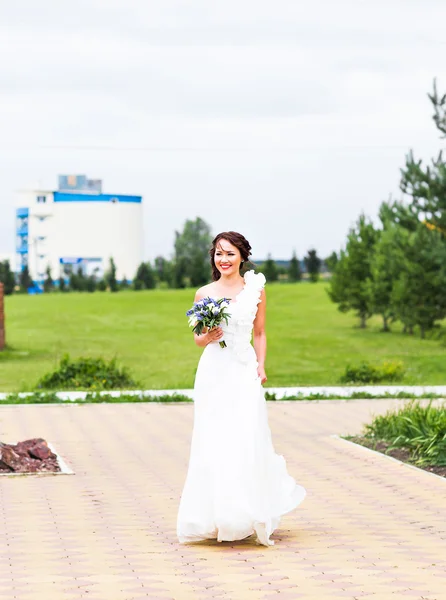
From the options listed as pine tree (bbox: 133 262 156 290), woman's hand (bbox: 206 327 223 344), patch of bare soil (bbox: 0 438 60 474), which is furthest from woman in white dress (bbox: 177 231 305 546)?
pine tree (bbox: 133 262 156 290)

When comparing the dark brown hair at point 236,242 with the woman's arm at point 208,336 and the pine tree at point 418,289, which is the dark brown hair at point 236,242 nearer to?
the woman's arm at point 208,336

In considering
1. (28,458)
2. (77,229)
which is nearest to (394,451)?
(28,458)

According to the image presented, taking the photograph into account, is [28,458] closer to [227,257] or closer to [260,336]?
[260,336]

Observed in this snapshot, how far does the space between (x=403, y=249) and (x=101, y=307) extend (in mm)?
26649

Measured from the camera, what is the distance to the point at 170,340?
1778 inches

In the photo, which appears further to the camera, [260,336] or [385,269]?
[385,269]

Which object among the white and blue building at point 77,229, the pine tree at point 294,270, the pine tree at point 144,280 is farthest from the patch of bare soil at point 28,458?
the white and blue building at point 77,229

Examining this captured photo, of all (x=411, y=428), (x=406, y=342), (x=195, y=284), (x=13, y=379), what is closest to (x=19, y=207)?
(x=195, y=284)

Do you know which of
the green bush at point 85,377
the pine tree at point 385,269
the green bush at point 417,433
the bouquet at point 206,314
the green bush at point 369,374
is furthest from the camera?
the pine tree at point 385,269

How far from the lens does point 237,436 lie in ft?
25.3

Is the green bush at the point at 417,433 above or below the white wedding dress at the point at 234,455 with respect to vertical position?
below

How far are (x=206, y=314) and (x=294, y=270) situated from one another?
67.3 meters

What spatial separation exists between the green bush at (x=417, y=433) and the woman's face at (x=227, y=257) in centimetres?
434

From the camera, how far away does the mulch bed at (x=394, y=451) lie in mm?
11384
